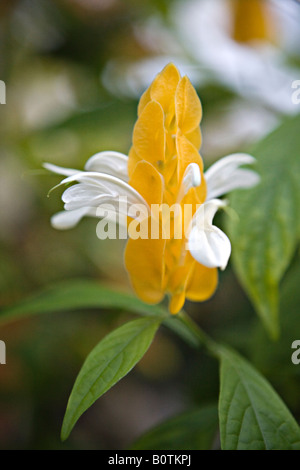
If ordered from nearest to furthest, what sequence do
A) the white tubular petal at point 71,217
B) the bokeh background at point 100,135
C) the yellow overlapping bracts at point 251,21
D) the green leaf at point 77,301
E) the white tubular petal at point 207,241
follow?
the white tubular petal at point 207,241 < the white tubular petal at point 71,217 < the green leaf at point 77,301 < the bokeh background at point 100,135 < the yellow overlapping bracts at point 251,21

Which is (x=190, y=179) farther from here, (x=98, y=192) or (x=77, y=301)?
(x=77, y=301)

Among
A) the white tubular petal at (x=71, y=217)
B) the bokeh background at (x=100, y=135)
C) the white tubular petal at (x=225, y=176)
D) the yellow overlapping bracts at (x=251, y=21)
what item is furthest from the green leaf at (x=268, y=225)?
the yellow overlapping bracts at (x=251, y=21)

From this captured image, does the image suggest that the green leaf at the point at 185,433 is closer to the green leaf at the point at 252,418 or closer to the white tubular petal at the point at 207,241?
the green leaf at the point at 252,418
